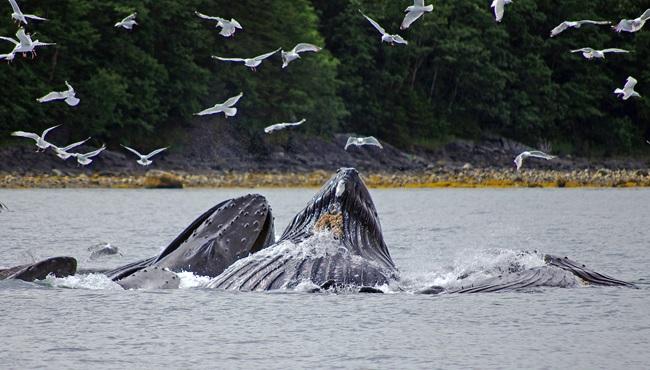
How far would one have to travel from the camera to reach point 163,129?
7988cm

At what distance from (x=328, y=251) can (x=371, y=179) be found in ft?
198

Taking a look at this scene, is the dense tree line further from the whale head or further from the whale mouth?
the whale mouth

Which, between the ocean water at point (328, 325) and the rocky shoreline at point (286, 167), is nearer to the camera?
the ocean water at point (328, 325)

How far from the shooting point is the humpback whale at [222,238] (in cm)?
1808

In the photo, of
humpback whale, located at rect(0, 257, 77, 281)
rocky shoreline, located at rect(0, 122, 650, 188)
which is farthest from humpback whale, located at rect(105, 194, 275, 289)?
rocky shoreline, located at rect(0, 122, 650, 188)

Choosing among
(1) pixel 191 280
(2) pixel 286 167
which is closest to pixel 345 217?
(1) pixel 191 280

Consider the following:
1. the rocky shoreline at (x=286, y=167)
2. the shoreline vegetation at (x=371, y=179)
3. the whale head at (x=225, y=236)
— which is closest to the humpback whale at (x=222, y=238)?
the whale head at (x=225, y=236)

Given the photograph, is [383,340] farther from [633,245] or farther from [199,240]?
[633,245]

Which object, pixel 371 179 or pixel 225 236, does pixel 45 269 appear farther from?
pixel 371 179

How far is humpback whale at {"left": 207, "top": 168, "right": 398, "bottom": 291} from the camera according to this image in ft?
57.5

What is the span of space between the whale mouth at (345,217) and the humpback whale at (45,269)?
11.5 ft

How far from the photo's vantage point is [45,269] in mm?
19750

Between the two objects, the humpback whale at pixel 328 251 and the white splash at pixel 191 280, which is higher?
the humpback whale at pixel 328 251

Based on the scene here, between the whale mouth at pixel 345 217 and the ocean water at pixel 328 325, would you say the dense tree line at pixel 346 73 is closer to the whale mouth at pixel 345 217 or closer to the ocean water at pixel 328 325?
the ocean water at pixel 328 325
